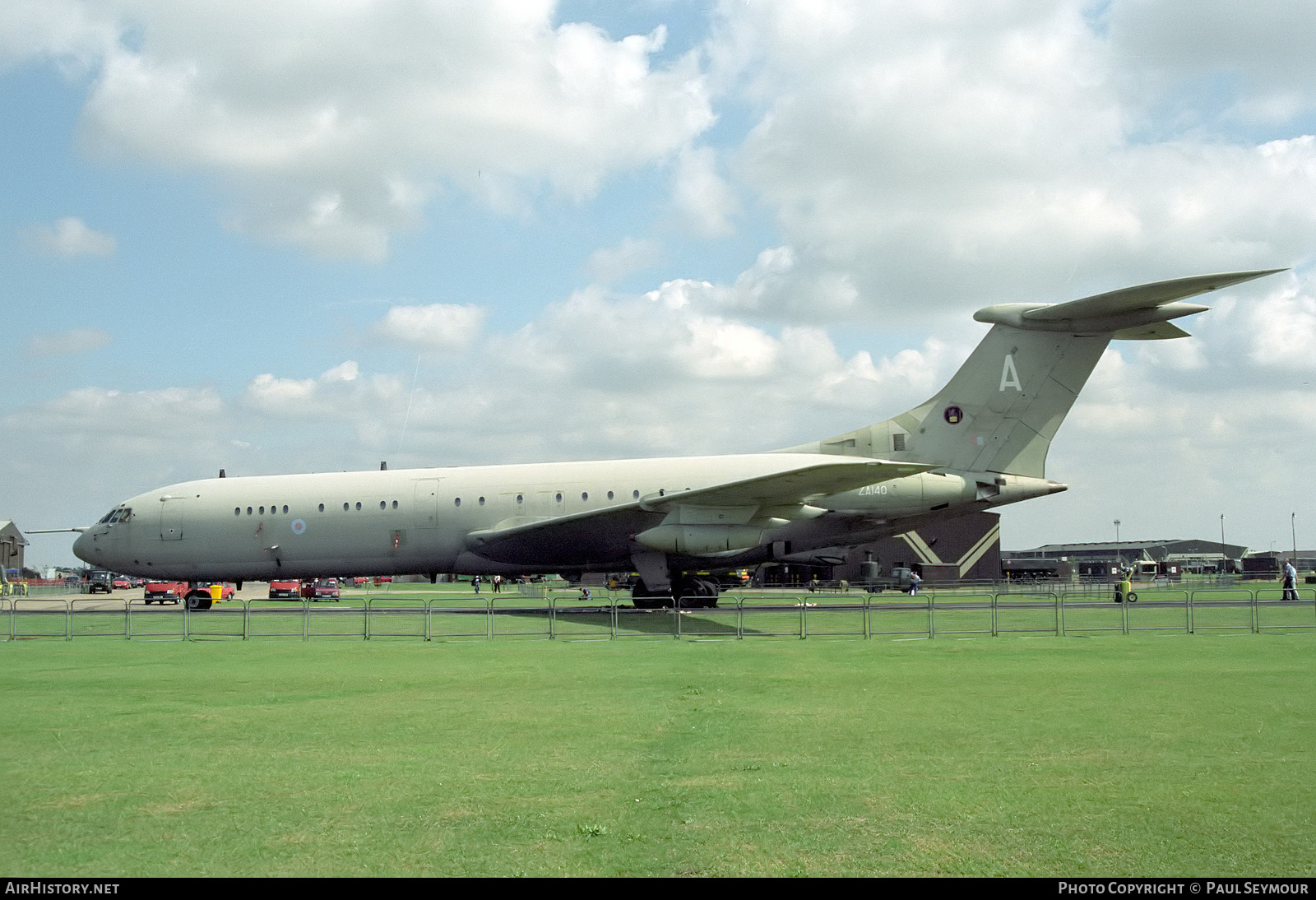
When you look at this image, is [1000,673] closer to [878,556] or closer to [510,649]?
[510,649]

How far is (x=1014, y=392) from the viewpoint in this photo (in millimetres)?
27219

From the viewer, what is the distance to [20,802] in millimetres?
6711

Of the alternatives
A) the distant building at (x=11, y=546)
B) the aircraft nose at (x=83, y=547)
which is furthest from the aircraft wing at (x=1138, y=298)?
the distant building at (x=11, y=546)

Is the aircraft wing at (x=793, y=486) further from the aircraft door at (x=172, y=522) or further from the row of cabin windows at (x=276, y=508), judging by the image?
the aircraft door at (x=172, y=522)

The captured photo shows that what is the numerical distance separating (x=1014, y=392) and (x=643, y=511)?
9865 millimetres

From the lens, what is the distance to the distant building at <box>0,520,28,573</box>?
100438 millimetres

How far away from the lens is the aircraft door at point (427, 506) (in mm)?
29125

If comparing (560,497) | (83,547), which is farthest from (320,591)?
(560,497)

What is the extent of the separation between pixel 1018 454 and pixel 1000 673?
572 inches

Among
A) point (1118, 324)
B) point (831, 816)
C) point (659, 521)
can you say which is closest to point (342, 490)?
point (659, 521)

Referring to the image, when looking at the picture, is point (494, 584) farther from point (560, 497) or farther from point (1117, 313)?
point (1117, 313)

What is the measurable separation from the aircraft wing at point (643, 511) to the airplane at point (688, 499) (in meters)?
0.06

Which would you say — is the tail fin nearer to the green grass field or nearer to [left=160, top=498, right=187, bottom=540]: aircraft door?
the green grass field
